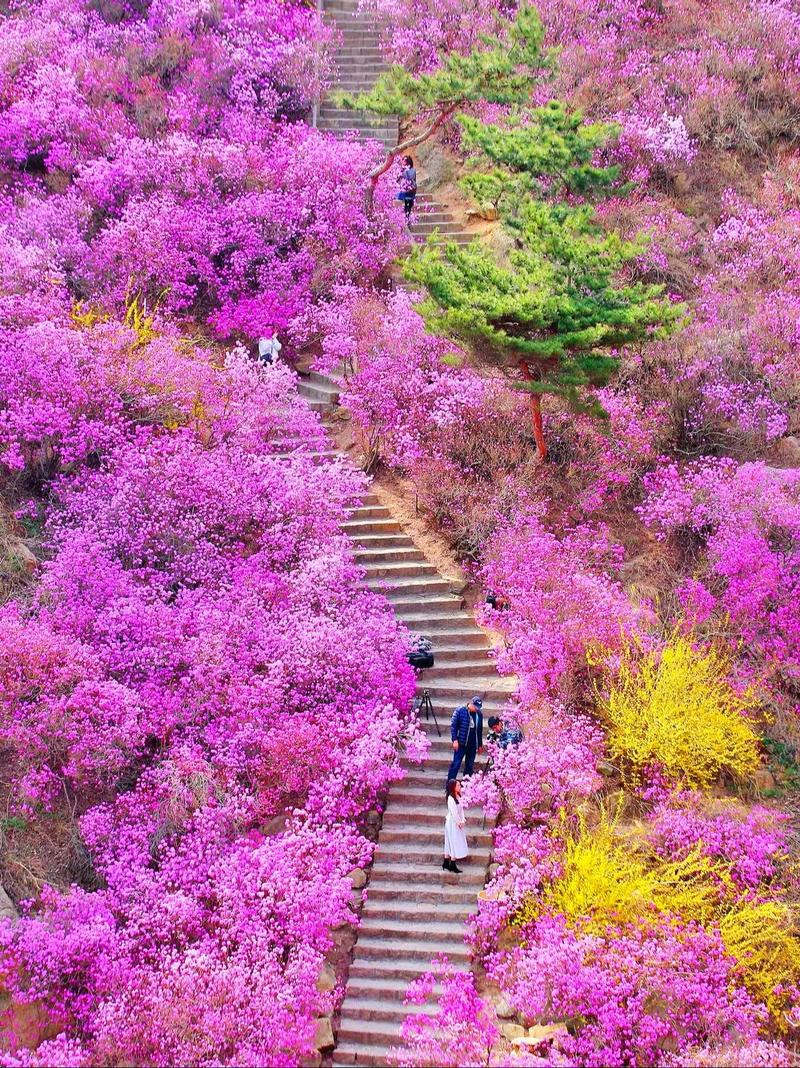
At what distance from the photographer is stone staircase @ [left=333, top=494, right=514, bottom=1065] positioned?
10953 millimetres

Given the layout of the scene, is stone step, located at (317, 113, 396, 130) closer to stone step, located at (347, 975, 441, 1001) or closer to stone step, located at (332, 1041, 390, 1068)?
stone step, located at (347, 975, 441, 1001)

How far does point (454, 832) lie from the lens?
38.7ft

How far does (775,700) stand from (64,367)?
38.4 ft

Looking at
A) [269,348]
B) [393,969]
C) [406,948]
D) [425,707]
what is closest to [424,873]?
[406,948]

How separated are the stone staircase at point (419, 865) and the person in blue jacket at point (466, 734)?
58cm

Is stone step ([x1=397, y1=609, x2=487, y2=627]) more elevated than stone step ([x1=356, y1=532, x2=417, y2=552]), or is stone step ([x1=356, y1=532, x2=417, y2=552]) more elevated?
stone step ([x1=356, y1=532, x2=417, y2=552])

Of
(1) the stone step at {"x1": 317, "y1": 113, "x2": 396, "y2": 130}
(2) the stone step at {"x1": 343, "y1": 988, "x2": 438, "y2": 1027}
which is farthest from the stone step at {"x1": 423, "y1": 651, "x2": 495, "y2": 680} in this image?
(1) the stone step at {"x1": 317, "y1": 113, "x2": 396, "y2": 130}

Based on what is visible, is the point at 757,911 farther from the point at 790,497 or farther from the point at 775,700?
the point at 790,497

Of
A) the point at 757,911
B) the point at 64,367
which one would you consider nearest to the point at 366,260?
Result: the point at 64,367

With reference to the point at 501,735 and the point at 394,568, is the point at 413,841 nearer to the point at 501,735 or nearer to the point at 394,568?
the point at 501,735

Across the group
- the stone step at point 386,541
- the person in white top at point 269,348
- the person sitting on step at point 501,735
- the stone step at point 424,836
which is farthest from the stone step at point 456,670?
the person in white top at point 269,348

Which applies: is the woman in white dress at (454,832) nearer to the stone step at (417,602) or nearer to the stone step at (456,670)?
the stone step at (456,670)

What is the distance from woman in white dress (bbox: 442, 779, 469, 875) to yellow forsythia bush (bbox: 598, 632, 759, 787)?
2.32 metres

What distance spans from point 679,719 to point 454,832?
3186 millimetres
